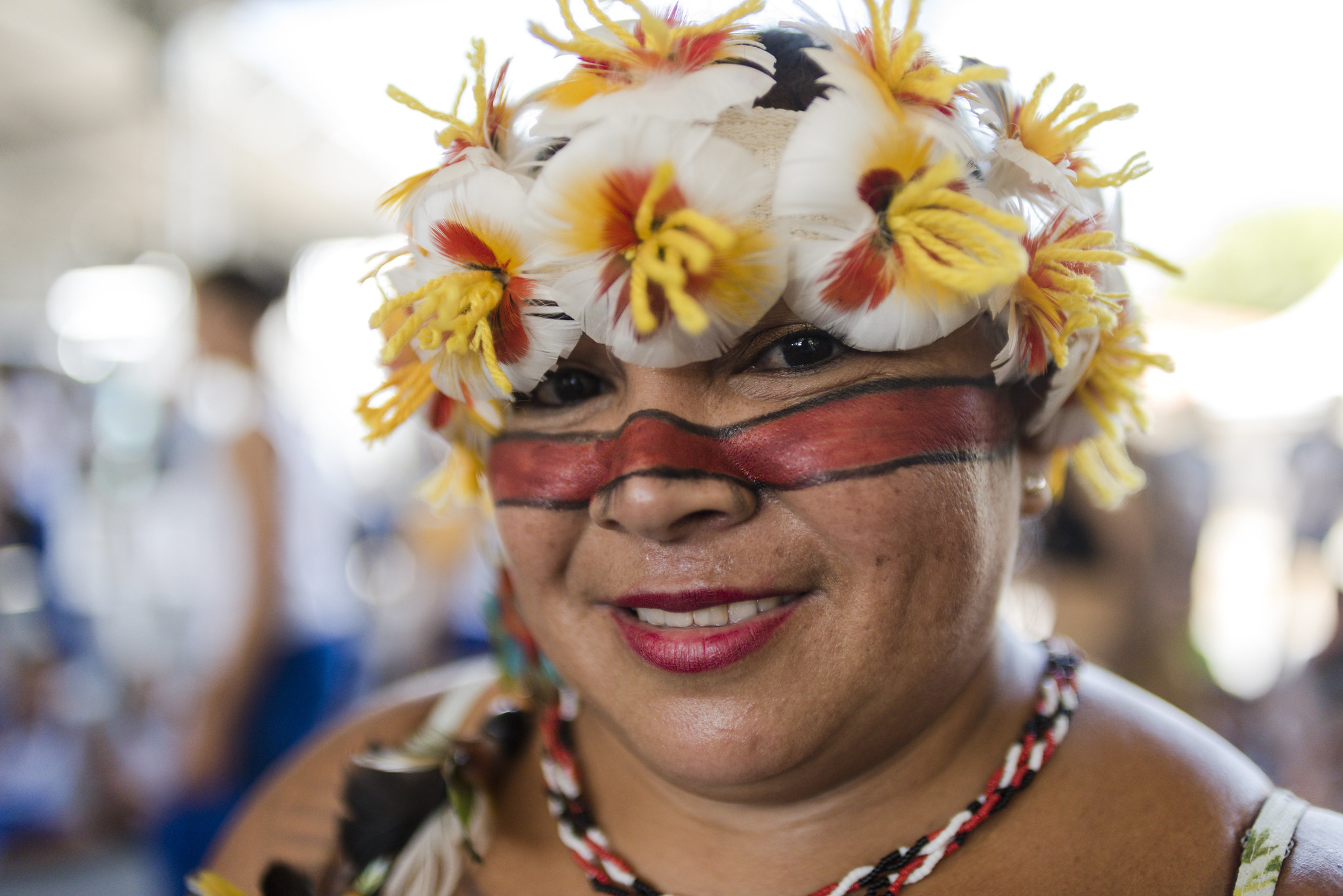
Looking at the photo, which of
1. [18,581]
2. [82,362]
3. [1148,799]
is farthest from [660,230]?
[82,362]

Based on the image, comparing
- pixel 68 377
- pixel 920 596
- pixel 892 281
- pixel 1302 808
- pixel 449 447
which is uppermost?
pixel 892 281

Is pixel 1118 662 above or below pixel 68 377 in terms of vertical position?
above

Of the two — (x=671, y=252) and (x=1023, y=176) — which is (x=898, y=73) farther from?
(x=671, y=252)

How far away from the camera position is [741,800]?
3.51 ft

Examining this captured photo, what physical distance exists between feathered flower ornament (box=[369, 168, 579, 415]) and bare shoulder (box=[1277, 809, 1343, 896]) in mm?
1023

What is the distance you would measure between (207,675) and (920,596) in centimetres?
246

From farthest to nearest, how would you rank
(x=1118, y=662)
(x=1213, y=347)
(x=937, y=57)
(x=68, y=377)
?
1. (x=68, y=377)
2. (x=1213, y=347)
3. (x=1118, y=662)
4. (x=937, y=57)

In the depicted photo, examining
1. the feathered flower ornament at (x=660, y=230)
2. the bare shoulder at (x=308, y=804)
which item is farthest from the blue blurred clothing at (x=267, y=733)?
the feathered flower ornament at (x=660, y=230)

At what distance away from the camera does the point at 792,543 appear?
967 mm

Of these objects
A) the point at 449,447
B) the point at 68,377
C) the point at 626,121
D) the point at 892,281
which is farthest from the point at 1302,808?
the point at 68,377

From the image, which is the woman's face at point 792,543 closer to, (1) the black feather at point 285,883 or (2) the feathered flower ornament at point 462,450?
(2) the feathered flower ornament at point 462,450

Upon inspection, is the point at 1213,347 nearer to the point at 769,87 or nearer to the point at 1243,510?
the point at 1243,510

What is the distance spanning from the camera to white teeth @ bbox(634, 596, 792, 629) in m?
1.01

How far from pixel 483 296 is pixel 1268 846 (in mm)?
1123
